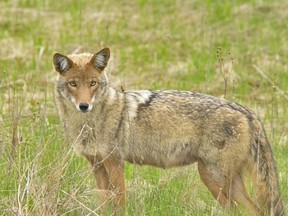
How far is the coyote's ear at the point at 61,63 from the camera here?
325 inches

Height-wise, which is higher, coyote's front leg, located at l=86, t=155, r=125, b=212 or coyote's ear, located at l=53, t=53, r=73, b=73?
coyote's ear, located at l=53, t=53, r=73, b=73

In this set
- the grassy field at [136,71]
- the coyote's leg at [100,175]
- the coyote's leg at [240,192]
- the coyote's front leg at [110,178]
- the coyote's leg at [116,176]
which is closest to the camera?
the grassy field at [136,71]

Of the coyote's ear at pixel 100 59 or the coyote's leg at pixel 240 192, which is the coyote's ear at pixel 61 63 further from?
the coyote's leg at pixel 240 192

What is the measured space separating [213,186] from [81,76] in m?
1.37

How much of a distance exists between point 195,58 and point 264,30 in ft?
5.67

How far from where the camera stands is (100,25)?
49.4 feet

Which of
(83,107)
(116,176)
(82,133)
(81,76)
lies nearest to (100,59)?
(81,76)

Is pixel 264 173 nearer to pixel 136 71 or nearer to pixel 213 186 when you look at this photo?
pixel 213 186

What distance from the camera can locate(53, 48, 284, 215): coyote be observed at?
27.0ft

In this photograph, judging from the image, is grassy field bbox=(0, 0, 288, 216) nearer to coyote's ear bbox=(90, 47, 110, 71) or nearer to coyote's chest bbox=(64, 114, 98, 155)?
coyote's chest bbox=(64, 114, 98, 155)

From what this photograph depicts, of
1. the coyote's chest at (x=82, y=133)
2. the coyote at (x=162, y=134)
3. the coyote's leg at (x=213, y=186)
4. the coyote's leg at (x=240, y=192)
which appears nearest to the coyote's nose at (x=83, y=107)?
the coyote at (x=162, y=134)

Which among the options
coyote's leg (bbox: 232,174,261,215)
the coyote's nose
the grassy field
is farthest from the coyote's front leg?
coyote's leg (bbox: 232,174,261,215)

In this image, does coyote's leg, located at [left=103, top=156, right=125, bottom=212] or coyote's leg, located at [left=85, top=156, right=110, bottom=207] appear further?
coyote's leg, located at [left=85, top=156, right=110, bottom=207]

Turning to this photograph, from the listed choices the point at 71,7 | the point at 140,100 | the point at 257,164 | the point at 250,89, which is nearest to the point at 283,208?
the point at 257,164
